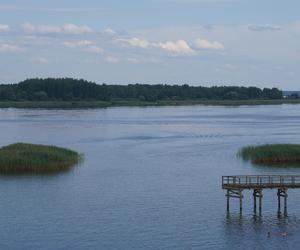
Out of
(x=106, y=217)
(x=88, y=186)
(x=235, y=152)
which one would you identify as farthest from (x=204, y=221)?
(x=235, y=152)

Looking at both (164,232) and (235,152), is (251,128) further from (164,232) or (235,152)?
(164,232)

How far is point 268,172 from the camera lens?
78.4 meters

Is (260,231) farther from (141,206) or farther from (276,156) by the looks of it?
(276,156)

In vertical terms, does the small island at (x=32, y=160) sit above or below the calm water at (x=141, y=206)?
above

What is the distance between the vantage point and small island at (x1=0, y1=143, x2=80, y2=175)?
77000mm

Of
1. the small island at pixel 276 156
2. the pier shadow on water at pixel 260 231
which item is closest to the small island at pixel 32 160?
the small island at pixel 276 156

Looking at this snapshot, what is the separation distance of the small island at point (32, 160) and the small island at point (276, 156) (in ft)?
74.7

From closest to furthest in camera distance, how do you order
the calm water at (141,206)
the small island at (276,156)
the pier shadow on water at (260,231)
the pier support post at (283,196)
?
the pier shadow on water at (260,231) → the calm water at (141,206) → the pier support post at (283,196) → the small island at (276,156)

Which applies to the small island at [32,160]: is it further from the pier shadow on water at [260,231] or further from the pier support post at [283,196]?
the pier support post at [283,196]

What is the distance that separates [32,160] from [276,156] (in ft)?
97.7

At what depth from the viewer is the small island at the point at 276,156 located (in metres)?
85.8

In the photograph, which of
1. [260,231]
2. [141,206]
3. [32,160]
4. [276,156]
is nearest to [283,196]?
[260,231]

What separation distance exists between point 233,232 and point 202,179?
22483mm

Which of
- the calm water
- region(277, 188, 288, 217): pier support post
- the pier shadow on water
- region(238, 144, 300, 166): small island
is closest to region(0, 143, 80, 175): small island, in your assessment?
the calm water
